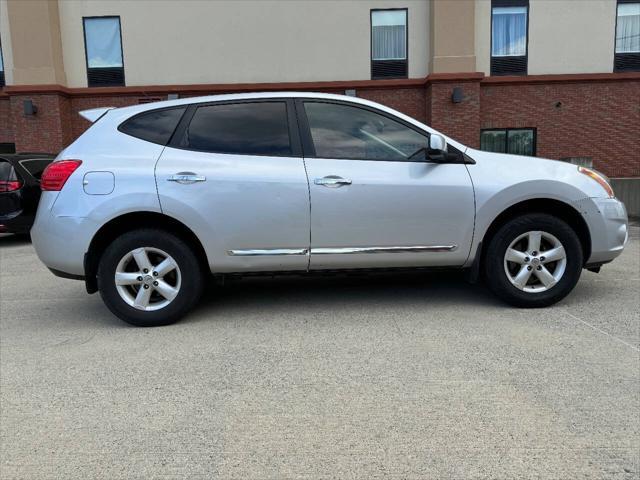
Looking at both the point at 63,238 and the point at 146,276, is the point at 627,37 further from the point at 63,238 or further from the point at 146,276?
the point at 63,238

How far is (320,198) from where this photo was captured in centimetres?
405

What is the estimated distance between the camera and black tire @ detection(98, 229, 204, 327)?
4.01 meters

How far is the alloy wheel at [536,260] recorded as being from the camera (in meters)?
4.25

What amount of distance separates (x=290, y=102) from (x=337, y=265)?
1.46 m

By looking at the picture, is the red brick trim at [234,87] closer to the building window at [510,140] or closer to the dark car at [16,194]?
the building window at [510,140]

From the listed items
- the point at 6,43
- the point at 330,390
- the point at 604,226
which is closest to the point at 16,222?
the point at 330,390

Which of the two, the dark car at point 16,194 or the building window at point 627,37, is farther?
the building window at point 627,37

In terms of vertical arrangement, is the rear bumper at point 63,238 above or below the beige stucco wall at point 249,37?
below

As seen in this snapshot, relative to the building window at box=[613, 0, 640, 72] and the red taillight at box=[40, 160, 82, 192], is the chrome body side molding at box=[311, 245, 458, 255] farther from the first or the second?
the building window at box=[613, 0, 640, 72]

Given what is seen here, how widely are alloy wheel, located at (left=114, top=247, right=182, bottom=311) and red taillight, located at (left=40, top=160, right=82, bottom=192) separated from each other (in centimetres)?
78

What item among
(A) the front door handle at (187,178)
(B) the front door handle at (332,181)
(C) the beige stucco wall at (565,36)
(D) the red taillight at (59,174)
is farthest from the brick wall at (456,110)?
(D) the red taillight at (59,174)

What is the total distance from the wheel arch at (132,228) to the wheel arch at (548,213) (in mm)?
2451

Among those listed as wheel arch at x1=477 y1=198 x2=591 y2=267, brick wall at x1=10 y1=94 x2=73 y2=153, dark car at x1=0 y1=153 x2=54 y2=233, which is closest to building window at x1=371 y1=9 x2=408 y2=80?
brick wall at x1=10 y1=94 x2=73 y2=153

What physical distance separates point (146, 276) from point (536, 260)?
3.28 meters
